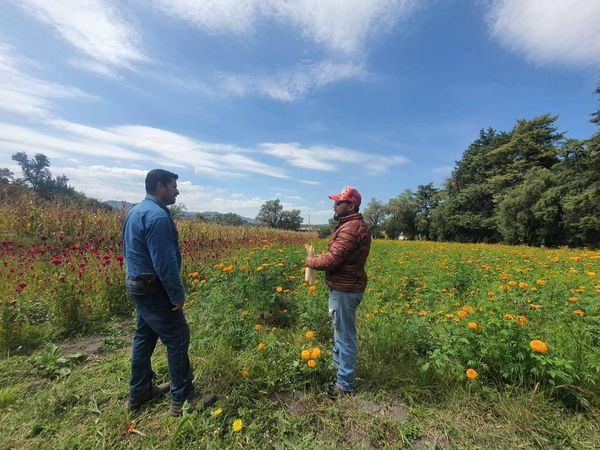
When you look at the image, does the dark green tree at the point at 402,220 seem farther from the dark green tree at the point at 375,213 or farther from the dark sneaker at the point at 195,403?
the dark sneaker at the point at 195,403

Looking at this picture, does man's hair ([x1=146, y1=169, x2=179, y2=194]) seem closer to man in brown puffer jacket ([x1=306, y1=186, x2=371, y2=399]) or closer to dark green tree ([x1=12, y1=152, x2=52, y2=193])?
man in brown puffer jacket ([x1=306, y1=186, x2=371, y2=399])

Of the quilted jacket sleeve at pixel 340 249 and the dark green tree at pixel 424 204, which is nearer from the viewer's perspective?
the quilted jacket sleeve at pixel 340 249

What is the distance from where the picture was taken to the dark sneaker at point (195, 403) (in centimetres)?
261

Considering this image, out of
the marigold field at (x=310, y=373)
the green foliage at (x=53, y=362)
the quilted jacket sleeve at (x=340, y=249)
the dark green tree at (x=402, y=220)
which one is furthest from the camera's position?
the dark green tree at (x=402, y=220)

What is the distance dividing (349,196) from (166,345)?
2246 mm

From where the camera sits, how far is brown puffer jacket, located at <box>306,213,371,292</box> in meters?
2.77

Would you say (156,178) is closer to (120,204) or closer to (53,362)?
(53,362)

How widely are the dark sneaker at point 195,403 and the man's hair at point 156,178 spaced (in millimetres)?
1973

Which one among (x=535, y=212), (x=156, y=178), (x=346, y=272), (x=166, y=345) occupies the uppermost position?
(x=535, y=212)

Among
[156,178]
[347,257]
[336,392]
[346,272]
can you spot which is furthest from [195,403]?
[156,178]

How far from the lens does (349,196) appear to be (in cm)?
293

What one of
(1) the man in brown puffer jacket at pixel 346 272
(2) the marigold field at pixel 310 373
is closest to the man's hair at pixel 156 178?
(1) the man in brown puffer jacket at pixel 346 272

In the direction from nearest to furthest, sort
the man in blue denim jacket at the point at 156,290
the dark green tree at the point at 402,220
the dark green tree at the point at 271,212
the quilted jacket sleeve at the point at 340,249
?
the man in blue denim jacket at the point at 156,290, the quilted jacket sleeve at the point at 340,249, the dark green tree at the point at 402,220, the dark green tree at the point at 271,212

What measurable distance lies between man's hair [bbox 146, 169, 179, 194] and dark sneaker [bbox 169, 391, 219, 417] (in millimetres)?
1973
